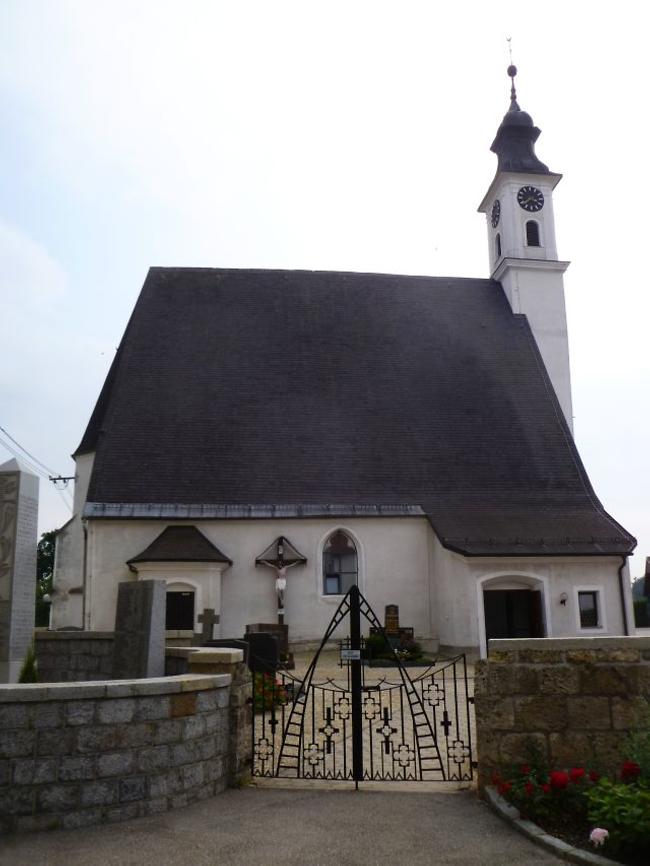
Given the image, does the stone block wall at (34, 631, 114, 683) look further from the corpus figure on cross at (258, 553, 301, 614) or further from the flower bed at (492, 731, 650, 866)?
the corpus figure on cross at (258, 553, 301, 614)

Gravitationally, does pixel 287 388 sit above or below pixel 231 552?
above

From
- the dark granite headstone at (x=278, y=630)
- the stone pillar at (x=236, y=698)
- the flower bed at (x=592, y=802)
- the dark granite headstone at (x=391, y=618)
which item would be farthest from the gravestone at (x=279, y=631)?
the flower bed at (x=592, y=802)

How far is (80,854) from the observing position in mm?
5578

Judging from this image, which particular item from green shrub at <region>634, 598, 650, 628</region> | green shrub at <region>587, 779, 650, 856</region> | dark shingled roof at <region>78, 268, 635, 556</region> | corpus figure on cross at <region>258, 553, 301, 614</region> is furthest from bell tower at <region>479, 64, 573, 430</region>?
green shrub at <region>587, 779, 650, 856</region>

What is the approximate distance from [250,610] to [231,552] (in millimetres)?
1577

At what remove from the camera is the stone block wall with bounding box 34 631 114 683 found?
10039mm

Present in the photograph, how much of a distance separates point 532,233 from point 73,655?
22.9 metres

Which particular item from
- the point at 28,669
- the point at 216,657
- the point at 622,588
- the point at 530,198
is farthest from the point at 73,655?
the point at 530,198

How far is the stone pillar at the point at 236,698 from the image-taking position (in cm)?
748

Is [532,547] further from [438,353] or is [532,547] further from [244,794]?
[244,794]

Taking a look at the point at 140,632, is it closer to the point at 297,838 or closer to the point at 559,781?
the point at 297,838

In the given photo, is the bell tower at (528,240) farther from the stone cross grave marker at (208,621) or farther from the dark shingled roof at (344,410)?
the stone cross grave marker at (208,621)

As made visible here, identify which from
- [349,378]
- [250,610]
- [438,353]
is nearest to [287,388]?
[349,378]

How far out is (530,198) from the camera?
92.4ft
